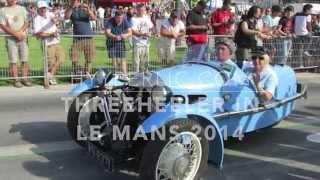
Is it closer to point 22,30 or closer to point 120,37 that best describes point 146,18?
point 120,37

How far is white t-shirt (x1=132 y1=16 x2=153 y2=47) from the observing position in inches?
491

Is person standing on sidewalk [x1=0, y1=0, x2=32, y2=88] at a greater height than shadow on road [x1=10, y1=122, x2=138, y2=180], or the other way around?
person standing on sidewalk [x1=0, y1=0, x2=32, y2=88]

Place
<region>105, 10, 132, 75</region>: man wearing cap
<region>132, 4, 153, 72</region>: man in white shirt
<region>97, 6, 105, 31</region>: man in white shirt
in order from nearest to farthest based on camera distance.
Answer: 1. <region>105, 10, 132, 75</region>: man wearing cap
2. <region>132, 4, 153, 72</region>: man in white shirt
3. <region>97, 6, 105, 31</region>: man in white shirt

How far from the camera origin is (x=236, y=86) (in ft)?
22.4

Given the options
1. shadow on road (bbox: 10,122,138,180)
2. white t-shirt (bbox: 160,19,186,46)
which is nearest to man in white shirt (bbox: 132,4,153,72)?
white t-shirt (bbox: 160,19,186,46)

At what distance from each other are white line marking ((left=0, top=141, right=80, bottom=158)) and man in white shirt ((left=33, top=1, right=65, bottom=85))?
4.98 meters

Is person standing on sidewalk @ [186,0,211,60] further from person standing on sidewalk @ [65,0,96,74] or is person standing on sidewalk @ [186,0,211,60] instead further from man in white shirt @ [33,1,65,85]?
man in white shirt @ [33,1,65,85]

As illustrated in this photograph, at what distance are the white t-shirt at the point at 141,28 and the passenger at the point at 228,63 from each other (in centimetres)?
530

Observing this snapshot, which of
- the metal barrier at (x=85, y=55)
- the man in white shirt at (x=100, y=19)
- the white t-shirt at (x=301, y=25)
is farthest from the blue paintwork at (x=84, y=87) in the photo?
the man in white shirt at (x=100, y=19)

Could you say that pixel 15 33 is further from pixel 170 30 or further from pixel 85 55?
pixel 170 30

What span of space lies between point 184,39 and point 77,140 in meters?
6.15

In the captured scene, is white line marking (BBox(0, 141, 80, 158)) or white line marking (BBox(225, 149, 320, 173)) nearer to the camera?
white line marking (BBox(225, 149, 320, 173))

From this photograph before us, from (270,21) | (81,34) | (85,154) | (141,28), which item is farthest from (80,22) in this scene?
Result: (85,154)

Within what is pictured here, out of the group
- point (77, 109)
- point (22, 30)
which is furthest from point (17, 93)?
point (77, 109)
